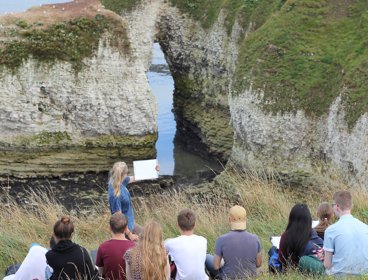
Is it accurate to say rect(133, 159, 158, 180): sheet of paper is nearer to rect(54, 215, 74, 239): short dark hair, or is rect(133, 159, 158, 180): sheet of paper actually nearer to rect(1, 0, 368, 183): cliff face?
rect(54, 215, 74, 239): short dark hair

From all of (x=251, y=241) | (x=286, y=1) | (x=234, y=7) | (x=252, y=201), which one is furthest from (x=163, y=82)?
(x=251, y=241)

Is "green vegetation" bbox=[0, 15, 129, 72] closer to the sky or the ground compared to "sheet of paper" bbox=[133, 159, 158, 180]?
closer to the sky

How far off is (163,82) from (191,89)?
2328 centimetres

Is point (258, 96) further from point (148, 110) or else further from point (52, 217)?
point (52, 217)

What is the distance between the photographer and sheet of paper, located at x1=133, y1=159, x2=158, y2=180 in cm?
1051

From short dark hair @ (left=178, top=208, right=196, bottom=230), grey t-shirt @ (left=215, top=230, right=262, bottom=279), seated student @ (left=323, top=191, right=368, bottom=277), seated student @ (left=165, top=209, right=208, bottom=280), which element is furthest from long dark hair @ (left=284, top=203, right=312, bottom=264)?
short dark hair @ (left=178, top=208, right=196, bottom=230)

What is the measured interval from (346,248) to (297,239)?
784 mm

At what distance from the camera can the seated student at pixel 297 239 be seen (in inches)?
297

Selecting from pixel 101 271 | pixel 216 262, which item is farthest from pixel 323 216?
pixel 101 271

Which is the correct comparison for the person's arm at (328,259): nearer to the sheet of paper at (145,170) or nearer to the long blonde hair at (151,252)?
the long blonde hair at (151,252)

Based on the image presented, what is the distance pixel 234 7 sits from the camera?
29.2 meters

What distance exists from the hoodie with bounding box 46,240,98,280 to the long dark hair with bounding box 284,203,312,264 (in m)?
3.09

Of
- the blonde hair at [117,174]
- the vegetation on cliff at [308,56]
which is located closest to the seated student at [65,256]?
the blonde hair at [117,174]

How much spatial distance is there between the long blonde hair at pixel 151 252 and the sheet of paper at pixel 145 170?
4068 mm
